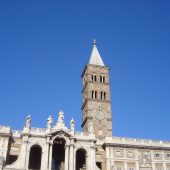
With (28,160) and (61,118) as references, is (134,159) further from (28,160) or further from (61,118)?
(28,160)

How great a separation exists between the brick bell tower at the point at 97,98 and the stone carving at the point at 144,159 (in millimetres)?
13924

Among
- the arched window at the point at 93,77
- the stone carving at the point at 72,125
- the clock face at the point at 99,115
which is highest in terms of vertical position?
the arched window at the point at 93,77

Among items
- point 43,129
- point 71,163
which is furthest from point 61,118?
point 71,163

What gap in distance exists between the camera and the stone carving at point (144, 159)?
74438 millimetres

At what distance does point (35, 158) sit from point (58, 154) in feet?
16.8

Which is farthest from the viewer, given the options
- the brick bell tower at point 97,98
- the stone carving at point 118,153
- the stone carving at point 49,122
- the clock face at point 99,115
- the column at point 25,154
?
the clock face at point 99,115

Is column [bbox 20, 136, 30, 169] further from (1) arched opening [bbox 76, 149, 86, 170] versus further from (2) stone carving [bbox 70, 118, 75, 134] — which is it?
(1) arched opening [bbox 76, 149, 86, 170]

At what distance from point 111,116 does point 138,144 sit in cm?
1668

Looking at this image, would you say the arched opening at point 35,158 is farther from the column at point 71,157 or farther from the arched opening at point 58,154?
the column at point 71,157

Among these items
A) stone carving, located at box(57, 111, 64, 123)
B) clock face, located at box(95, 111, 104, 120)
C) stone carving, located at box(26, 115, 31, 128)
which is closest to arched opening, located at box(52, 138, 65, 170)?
stone carving, located at box(57, 111, 64, 123)

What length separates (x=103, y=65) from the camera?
101188mm

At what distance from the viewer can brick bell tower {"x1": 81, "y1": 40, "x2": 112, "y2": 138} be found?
291ft

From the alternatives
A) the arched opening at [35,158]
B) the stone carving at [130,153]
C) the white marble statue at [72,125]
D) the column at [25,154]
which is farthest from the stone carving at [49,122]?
the stone carving at [130,153]

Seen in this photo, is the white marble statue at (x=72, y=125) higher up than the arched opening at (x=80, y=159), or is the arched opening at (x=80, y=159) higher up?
the white marble statue at (x=72, y=125)
